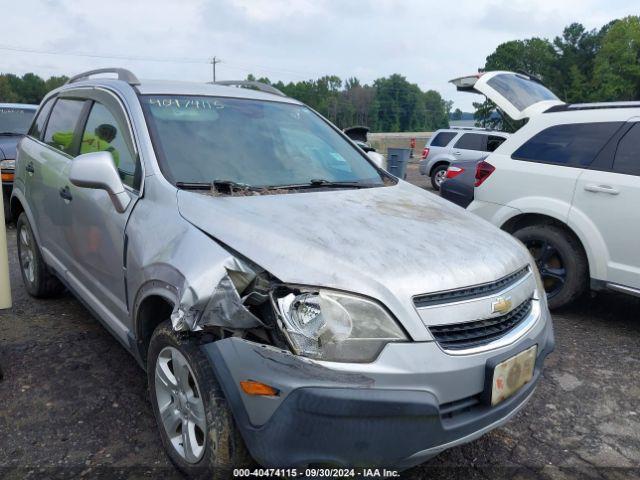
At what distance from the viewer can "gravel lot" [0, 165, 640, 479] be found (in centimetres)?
243

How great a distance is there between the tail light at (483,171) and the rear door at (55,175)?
341 centimetres

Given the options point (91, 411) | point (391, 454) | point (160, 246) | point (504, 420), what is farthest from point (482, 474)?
point (91, 411)

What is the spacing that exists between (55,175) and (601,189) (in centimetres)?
399

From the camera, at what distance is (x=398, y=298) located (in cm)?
187

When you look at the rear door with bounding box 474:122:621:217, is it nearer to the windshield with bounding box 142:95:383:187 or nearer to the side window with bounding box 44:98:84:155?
the windshield with bounding box 142:95:383:187

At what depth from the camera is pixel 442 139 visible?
50.0 feet

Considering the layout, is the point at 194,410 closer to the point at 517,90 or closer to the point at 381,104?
the point at 517,90

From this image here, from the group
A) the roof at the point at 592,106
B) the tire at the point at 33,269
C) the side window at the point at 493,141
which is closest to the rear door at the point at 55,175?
the tire at the point at 33,269

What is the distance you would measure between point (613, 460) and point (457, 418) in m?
1.19

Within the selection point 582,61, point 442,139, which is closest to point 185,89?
point 442,139

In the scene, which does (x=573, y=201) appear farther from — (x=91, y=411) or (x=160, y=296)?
(x=91, y=411)

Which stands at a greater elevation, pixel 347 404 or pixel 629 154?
pixel 629 154

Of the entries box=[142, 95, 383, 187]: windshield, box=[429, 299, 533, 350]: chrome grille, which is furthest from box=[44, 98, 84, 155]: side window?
box=[429, 299, 533, 350]: chrome grille

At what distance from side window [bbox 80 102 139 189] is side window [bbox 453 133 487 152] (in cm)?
1245
